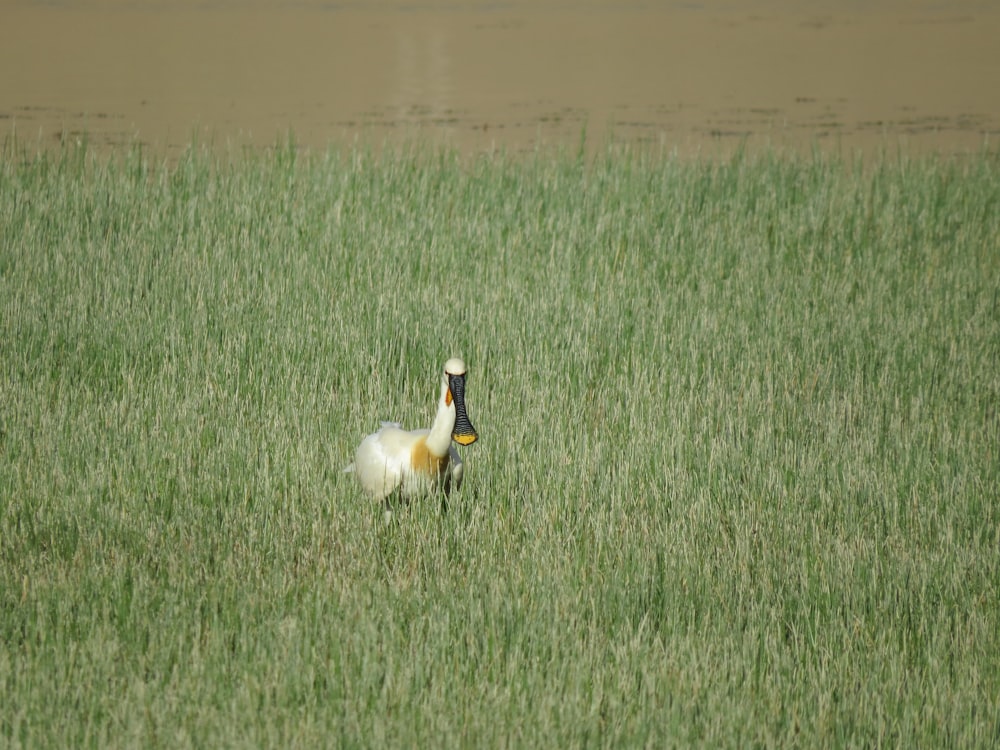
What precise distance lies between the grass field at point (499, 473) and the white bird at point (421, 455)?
163 millimetres

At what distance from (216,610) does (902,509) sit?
2.79 m

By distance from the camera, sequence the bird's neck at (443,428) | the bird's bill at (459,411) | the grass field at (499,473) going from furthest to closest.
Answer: the bird's neck at (443,428) → the bird's bill at (459,411) → the grass field at (499,473)

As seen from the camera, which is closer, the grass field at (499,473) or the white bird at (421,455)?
the grass field at (499,473)

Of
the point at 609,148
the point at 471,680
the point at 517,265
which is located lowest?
the point at 471,680

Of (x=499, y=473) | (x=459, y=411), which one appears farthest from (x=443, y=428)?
(x=499, y=473)

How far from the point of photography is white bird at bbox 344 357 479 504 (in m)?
3.96

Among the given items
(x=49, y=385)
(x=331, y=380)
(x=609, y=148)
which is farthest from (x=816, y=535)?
(x=609, y=148)

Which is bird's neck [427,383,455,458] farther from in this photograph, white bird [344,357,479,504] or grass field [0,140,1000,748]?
grass field [0,140,1000,748]

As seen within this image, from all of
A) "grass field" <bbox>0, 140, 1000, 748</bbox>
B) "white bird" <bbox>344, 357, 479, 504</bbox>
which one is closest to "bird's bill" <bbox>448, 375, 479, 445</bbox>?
"white bird" <bbox>344, 357, 479, 504</bbox>

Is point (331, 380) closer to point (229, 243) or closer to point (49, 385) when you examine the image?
point (49, 385)

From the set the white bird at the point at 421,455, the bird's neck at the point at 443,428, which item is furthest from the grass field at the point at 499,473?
the bird's neck at the point at 443,428

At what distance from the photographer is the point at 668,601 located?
398 centimetres

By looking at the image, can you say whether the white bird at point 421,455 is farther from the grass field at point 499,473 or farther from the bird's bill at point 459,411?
the grass field at point 499,473

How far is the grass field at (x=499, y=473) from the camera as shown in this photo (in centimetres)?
343
